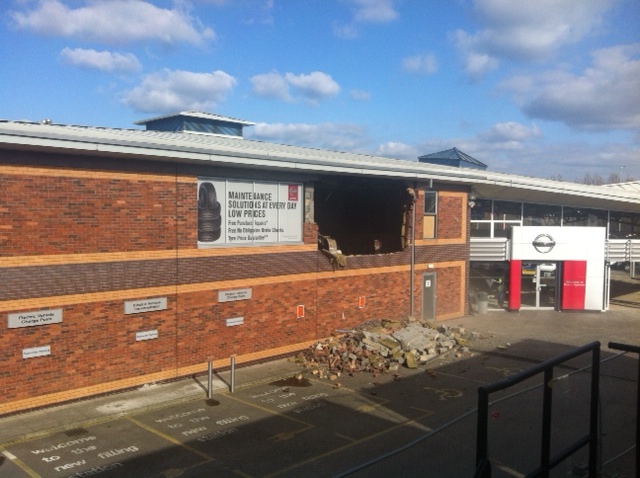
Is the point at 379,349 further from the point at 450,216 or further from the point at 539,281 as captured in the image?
the point at 539,281

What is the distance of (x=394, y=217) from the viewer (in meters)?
25.9

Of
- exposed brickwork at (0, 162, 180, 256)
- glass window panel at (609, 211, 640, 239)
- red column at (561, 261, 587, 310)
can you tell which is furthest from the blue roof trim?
exposed brickwork at (0, 162, 180, 256)

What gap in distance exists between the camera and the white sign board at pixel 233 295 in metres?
17.6

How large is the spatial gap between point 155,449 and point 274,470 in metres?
2.63

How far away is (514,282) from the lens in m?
29.1

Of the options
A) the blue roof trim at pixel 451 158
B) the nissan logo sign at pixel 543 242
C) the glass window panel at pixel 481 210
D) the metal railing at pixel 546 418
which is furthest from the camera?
the blue roof trim at pixel 451 158

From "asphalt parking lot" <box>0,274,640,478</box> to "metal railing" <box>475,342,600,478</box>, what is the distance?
0.29 m

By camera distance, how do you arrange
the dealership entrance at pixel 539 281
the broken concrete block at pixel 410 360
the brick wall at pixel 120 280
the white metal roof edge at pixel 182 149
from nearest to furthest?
the white metal roof edge at pixel 182 149 < the brick wall at pixel 120 280 < the broken concrete block at pixel 410 360 < the dealership entrance at pixel 539 281

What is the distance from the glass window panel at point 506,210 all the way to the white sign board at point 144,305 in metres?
20.5

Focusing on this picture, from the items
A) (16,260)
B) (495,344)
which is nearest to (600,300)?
(495,344)

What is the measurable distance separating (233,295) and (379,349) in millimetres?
4962

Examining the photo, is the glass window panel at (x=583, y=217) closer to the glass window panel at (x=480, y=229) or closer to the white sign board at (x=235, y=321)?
the glass window panel at (x=480, y=229)

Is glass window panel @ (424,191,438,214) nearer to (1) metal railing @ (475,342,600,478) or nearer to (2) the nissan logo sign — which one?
(2) the nissan logo sign

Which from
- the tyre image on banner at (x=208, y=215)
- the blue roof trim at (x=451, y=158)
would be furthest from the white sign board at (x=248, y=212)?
the blue roof trim at (x=451, y=158)
